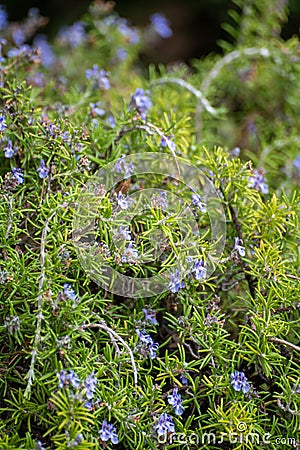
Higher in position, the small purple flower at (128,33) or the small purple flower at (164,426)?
the small purple flower at (128,33)

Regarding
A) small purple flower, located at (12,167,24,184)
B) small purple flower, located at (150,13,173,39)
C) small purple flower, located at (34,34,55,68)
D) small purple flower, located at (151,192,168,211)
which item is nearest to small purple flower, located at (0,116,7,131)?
small purple flower, located at (12,167,24,184)

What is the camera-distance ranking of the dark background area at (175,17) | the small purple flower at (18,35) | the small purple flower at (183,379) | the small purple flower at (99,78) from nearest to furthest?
the small purple flower at (183,379)
the small purple flower at (99,78)
the small purple flower at (18,35)
the dark background area at (175,17)

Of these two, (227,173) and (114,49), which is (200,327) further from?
(114,49)

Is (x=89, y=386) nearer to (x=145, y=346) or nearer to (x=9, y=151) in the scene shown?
(x=145, y=346)

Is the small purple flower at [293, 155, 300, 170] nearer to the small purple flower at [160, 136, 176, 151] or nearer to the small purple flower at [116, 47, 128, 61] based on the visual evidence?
the small purple flower at [160, 136, 176, 151]

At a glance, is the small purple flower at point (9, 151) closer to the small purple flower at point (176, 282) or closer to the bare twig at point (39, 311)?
the bare twig at point (39, 311)

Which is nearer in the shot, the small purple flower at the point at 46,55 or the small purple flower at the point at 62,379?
the small purple flower at the point at 62,379

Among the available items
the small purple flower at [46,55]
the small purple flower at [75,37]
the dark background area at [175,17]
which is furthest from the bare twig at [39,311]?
the dark background area at [175,17]
